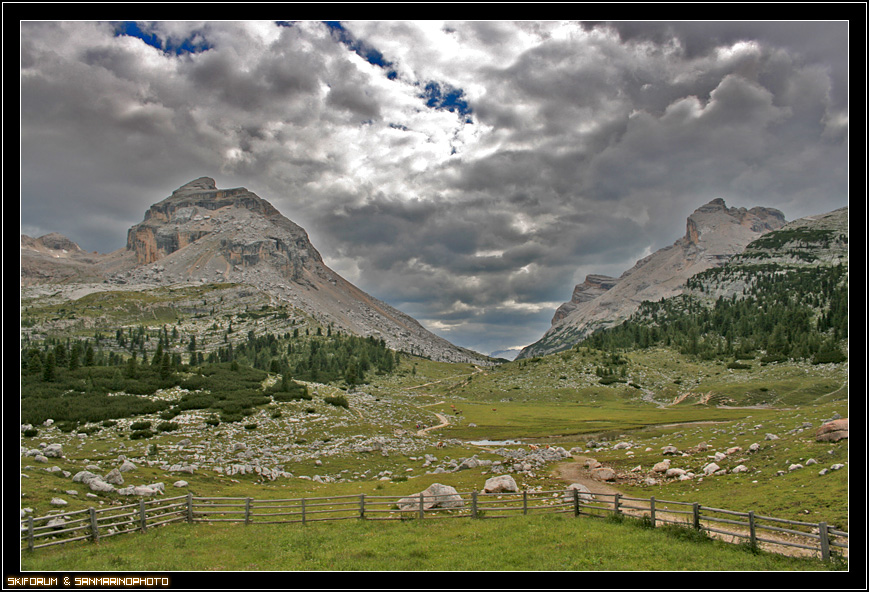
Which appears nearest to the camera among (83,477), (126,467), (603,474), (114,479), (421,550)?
(421,550)

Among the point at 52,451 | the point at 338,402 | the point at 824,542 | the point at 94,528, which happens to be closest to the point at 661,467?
the point at 824,542

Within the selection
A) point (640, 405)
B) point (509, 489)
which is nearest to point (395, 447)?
point (509, 489)

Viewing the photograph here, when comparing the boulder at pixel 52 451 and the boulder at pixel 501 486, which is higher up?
the boulder at pixel 52 451

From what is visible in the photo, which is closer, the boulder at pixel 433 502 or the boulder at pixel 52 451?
the boulder at pixel 433 502

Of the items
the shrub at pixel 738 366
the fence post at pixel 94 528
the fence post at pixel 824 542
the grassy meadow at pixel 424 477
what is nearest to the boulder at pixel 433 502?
the grassy meadow at pixel 424 477

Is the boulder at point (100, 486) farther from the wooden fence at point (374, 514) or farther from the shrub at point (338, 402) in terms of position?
the shrub at point (338, 402)

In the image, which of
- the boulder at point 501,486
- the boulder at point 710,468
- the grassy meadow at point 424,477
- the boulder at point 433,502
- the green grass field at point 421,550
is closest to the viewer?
the green grass field at point 421,550

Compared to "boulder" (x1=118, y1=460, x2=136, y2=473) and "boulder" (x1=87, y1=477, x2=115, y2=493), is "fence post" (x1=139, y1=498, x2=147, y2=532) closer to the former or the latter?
"boulder" (x1=87, y1=477, x2=115, y2=493)

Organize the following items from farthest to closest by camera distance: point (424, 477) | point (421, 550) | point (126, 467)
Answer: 1. point (424, 477)
2. point (126, 467)
3. point (421, 550)

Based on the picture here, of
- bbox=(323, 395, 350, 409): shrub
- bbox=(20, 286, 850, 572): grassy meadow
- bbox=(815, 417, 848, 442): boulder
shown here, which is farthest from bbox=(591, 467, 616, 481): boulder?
bbox=(323, 395, 350, 409): shrub

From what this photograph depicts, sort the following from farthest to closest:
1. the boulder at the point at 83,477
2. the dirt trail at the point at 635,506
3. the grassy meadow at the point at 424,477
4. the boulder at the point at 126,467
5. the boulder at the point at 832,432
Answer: the boulder at the point at 126,467, the boulder at the point at 832,432, the boulder at the point at 83,477, the dirt trail at the point at 635,506, the grassy meadow at the point at 424,477

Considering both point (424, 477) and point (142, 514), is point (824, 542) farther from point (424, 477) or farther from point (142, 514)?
point (424, 477)

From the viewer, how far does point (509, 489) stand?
113ft
